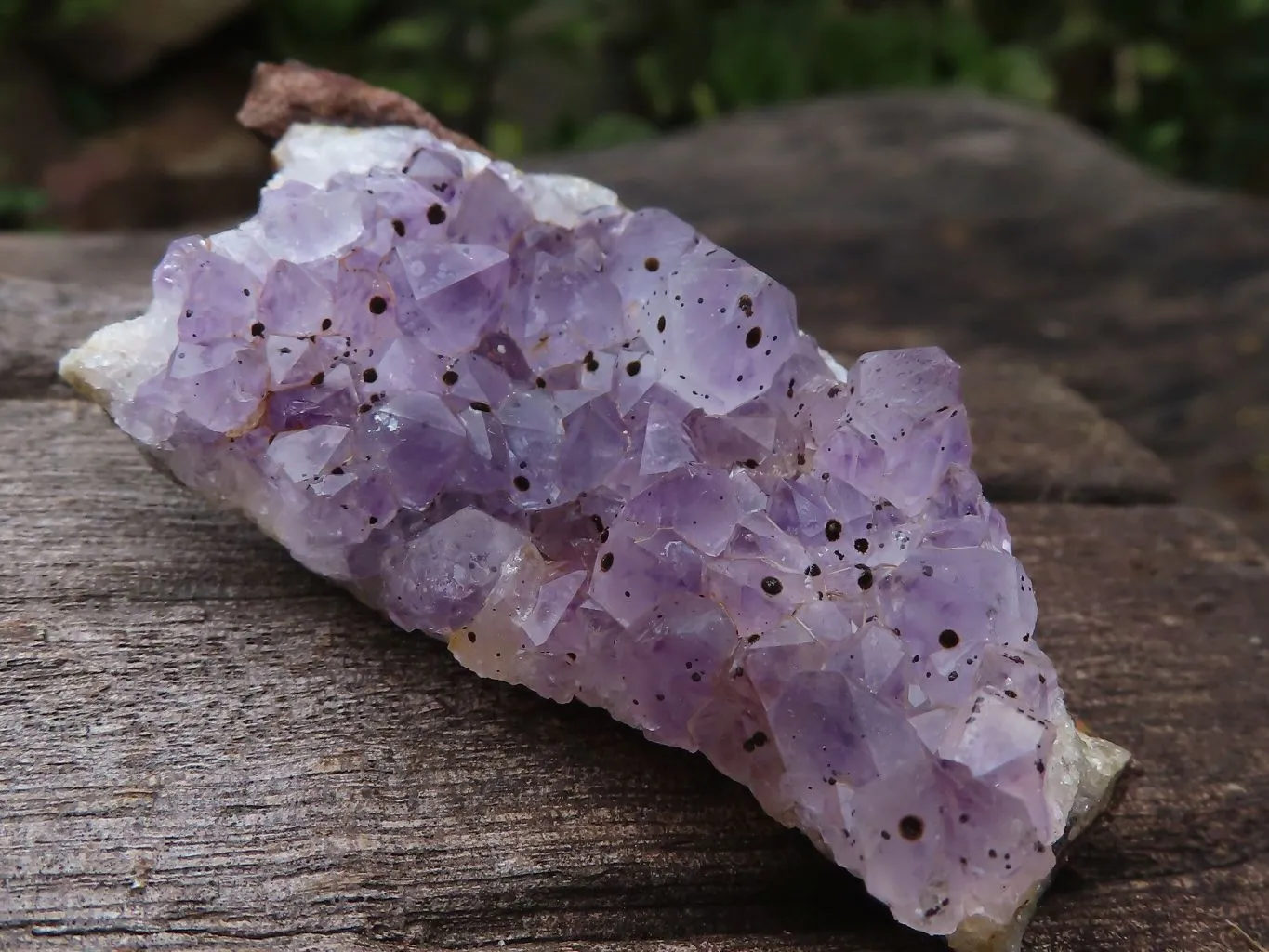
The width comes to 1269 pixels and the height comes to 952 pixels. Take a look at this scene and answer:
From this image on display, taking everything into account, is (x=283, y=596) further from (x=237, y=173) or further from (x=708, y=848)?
(x=237, y=173)

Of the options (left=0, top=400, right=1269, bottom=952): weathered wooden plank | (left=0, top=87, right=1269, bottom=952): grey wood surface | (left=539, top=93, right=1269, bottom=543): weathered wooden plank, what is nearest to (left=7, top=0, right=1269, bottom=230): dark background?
(left=539, top=93, right=1269, bottom=543): weathered wooden plank

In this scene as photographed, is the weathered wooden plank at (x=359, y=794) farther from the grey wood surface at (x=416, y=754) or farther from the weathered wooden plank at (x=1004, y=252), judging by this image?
the weathered wooden plank at (x=1004, y=252)

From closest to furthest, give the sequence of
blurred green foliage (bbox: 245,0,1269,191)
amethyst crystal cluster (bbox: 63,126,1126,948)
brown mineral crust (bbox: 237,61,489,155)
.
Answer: amethyst crystal cluster (bbox: 63,126,1126,948) → brown mineral crust (bbox: 237,61,489,155) → blurred green foliage (bbox: 245,0,1269,191)

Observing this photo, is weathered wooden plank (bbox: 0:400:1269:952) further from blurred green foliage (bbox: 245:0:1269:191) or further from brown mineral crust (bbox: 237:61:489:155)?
blurred green foliage (bbox: 245:0:1269:191)

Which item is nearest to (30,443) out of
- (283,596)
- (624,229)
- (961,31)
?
(283,596)

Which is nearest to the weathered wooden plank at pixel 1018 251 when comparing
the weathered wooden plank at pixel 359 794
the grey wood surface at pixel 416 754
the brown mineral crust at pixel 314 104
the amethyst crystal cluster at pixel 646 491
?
the grey wood surface at pixel 416 754
